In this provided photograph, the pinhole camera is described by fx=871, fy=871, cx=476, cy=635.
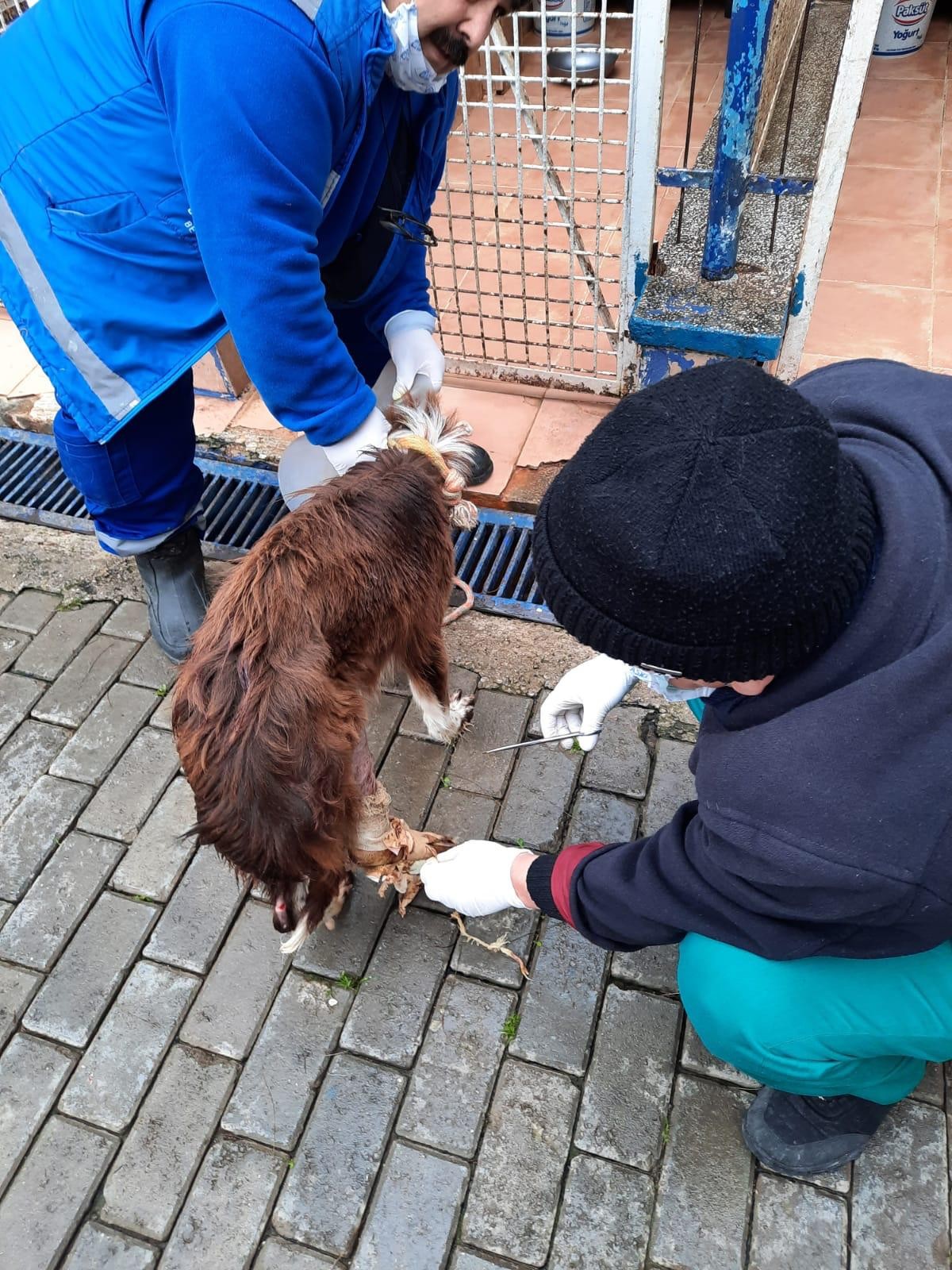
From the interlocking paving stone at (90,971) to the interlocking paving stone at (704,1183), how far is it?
4.91 ft

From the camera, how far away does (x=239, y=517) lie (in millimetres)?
3613

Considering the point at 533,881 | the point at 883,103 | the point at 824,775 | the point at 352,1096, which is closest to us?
the point at 824,775

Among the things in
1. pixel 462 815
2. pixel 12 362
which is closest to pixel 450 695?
pixel 462 815

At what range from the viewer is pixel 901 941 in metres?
1.51

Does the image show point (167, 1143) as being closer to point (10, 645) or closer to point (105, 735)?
point (105, 735)

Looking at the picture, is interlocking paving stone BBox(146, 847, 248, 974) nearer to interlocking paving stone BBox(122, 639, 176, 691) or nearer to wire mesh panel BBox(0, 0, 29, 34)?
interlocking paving stone BBox(122, 639, 176, 691)

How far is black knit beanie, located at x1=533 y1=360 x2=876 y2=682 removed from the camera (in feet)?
3.70

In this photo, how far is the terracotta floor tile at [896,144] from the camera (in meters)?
5.01

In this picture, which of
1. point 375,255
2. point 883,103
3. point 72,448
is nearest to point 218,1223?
point 72,448

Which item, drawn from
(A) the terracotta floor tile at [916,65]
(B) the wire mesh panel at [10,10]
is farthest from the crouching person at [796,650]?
(A) the terracotta floor tile at [916,65]

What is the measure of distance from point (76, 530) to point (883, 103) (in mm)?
5451

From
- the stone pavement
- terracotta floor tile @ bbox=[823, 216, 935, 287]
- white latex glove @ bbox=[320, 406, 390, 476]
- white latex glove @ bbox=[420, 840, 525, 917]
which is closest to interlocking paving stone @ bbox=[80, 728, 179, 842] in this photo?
the stone pavement

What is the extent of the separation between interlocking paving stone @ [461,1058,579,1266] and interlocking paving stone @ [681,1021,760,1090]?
11.5 inches

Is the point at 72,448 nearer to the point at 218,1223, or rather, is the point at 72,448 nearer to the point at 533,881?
the point at 533,881
